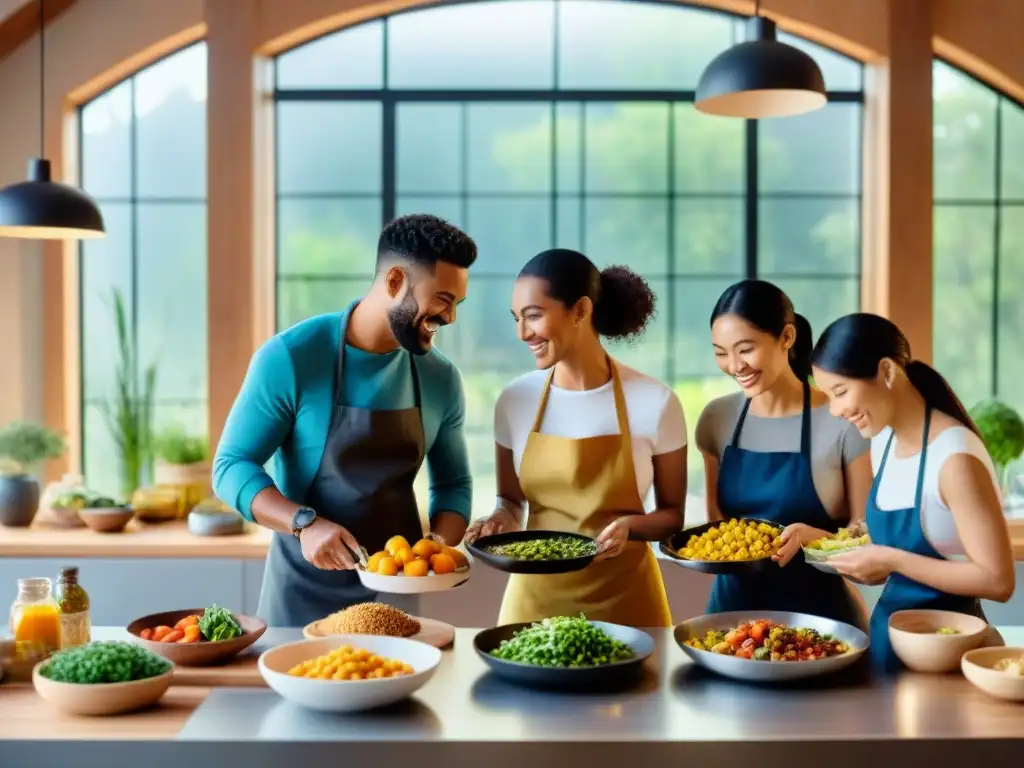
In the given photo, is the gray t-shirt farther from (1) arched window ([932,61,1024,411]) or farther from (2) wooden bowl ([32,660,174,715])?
(1) arched window ([932,61,1024,411])

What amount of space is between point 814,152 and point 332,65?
252 centimetres

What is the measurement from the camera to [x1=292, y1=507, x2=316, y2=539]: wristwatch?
2570mm

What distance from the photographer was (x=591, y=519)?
2.89 meters

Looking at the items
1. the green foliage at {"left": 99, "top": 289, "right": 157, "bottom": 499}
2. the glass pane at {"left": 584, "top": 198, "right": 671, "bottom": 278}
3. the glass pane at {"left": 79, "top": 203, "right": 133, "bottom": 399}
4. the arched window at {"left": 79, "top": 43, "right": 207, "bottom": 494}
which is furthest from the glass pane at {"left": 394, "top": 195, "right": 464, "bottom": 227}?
the green foliage at {"left": 99, "top": 289, "right": 157, "bottom": 499}

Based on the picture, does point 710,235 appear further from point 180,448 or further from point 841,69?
point 180,448

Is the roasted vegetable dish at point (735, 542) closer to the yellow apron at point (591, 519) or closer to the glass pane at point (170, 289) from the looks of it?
the yellow apron at point (591, 519)

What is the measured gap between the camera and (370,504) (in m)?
2.85

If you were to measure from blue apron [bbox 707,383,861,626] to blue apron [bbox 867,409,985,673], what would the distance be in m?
0.30

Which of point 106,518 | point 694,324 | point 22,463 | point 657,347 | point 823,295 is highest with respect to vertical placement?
point 823,295

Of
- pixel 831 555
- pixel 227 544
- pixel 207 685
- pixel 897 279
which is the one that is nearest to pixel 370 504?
pixel 207 685

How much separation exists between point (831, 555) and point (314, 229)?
3732mm

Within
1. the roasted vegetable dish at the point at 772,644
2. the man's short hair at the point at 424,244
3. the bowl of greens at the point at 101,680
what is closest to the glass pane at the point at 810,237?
the man's short hair at the point at 424,244

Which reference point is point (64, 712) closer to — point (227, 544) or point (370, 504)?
point (370, 504)

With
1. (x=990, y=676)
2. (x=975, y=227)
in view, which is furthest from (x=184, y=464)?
(x=975, y=227)
